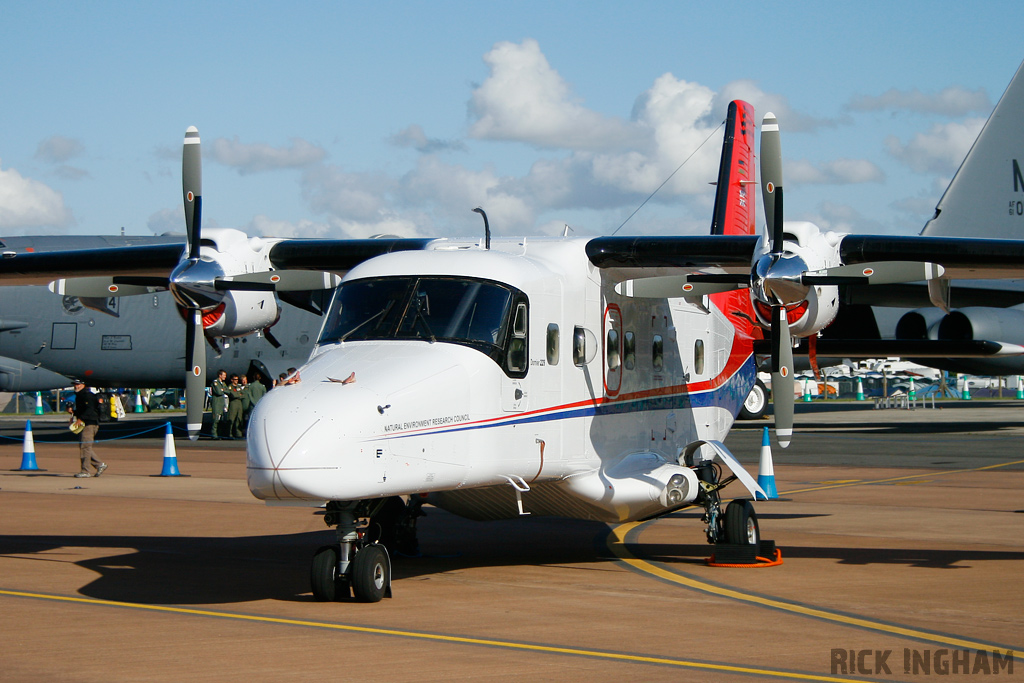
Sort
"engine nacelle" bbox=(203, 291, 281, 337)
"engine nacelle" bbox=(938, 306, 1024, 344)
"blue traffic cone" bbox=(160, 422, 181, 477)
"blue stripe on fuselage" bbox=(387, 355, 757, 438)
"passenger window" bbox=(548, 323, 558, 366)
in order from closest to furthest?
"blue stripe on fuselage" bbox=(387, 355, 757, 438)
"passenger window" bbox=(548, 323, 558, 366)
"engine nacelle" bbox=(203, 291, 281, 337)
"blue traffic cone" bbox=(160, 422, 181, 477)
"engine nacelle" bbox=(938, 306, 1024, 344)

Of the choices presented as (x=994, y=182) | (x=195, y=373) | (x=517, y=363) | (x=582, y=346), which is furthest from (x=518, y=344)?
(x=994, y=182)

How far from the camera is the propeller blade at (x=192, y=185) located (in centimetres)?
1212

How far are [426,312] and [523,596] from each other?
2437mm

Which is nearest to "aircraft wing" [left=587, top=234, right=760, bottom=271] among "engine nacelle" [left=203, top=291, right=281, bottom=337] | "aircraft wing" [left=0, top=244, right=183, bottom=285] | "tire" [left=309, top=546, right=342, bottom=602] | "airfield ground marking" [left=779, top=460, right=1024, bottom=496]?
"tire" [left=309, top=546, right=342, bottom=602]

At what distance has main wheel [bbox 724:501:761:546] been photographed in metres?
10.7

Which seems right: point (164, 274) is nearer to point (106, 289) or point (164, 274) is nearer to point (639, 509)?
point (106, 289)

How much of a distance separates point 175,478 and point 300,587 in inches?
439

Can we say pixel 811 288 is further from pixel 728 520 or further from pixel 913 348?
pixel 913 348

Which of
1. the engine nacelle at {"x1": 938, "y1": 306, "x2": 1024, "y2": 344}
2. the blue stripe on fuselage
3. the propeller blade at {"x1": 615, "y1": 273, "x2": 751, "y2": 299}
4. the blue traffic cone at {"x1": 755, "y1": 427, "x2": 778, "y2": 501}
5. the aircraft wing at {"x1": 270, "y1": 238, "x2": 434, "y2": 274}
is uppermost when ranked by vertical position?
the engine nacelle at {"x1": 938, "y1": 306, "x2": 1024, "y2": 344}

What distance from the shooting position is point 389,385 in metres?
7.92

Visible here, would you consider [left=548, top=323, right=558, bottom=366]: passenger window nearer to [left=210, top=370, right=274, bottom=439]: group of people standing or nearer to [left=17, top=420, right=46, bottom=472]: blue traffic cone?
[left=17, top=420, right=46, bottom=472]: blue traffic cone

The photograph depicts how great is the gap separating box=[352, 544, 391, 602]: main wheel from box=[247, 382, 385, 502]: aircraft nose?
90cm

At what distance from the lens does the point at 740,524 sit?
35.1 feet

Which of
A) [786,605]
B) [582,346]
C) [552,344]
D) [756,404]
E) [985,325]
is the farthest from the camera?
[756,404]
